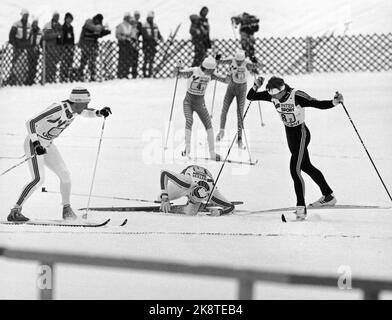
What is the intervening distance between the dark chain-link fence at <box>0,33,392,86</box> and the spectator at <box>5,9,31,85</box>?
0.08 feet

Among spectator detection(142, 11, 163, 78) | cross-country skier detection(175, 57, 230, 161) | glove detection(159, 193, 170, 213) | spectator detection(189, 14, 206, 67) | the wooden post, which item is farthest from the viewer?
the wooden post

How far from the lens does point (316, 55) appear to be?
23.9 metres

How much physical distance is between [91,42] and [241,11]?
29.6ft

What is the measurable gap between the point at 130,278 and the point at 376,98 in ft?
46.7

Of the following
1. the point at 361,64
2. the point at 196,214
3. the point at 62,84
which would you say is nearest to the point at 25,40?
the point at 62,84

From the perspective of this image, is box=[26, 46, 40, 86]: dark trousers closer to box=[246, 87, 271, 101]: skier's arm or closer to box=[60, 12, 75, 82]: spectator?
box=[60, 12, 75, 82]: spectator

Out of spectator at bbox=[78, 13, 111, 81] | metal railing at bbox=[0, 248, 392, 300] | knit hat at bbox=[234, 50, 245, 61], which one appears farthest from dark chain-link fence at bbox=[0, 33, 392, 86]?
metal railing at bbox=[0, 248, 392, 300]

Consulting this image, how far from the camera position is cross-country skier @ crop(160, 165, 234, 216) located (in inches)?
395

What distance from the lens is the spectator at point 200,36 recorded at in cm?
2261

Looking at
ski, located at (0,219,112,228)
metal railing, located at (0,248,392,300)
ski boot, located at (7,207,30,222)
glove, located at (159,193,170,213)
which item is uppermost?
metal railing, located at (0,248,392,300)

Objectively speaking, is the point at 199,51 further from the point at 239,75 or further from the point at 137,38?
the point at 239,75

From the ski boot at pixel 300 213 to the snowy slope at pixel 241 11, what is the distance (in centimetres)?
1771

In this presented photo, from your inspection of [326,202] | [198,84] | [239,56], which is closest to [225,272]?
[326,202]

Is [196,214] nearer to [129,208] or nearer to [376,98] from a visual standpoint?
[129,208]
